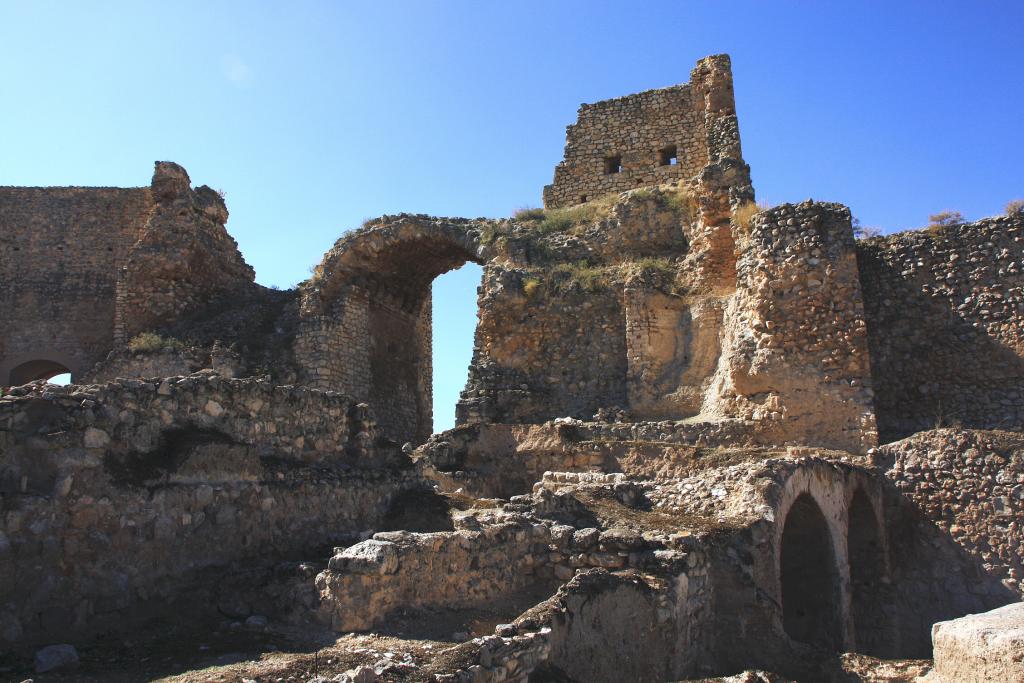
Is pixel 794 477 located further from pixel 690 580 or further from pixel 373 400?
pixel 373 400

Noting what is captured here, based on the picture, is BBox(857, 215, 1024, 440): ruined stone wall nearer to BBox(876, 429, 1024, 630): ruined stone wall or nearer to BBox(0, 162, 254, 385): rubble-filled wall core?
BBox(876, 429, 1024, 630): ruined stone wall

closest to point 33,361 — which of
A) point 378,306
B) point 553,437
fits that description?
point 378,306

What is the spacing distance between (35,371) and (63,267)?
255 centimetres

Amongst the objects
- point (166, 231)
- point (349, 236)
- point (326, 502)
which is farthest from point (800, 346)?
point (166, 231)

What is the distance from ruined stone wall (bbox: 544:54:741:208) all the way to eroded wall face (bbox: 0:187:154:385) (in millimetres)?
9834

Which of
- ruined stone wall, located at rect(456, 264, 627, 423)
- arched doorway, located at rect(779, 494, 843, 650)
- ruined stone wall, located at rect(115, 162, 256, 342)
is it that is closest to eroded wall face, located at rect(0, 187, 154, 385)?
ruined stone wall, located at rect(115, 162, 256, 342)

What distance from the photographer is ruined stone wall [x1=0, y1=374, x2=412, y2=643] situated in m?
4.57

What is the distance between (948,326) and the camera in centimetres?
1249

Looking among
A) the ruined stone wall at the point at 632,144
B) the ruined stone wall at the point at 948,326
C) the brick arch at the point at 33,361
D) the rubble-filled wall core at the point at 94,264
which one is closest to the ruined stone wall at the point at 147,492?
the ruined stone wall at the point at 948,326

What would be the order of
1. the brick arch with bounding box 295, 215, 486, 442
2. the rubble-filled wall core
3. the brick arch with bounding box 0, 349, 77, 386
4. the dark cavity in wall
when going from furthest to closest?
the brick arch with bounding box 0, 349, 77, 386
the rubble-filled wall core
the brick arch with bounding box 295, 215, 486, 442
the dark cavity in wall

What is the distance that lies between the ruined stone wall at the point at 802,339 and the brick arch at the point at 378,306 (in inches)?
220

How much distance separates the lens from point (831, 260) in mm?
11977

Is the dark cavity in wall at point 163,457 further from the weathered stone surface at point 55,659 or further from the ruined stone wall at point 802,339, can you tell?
the ruined stone wall at point 802,339

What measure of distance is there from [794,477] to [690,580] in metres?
2.50
